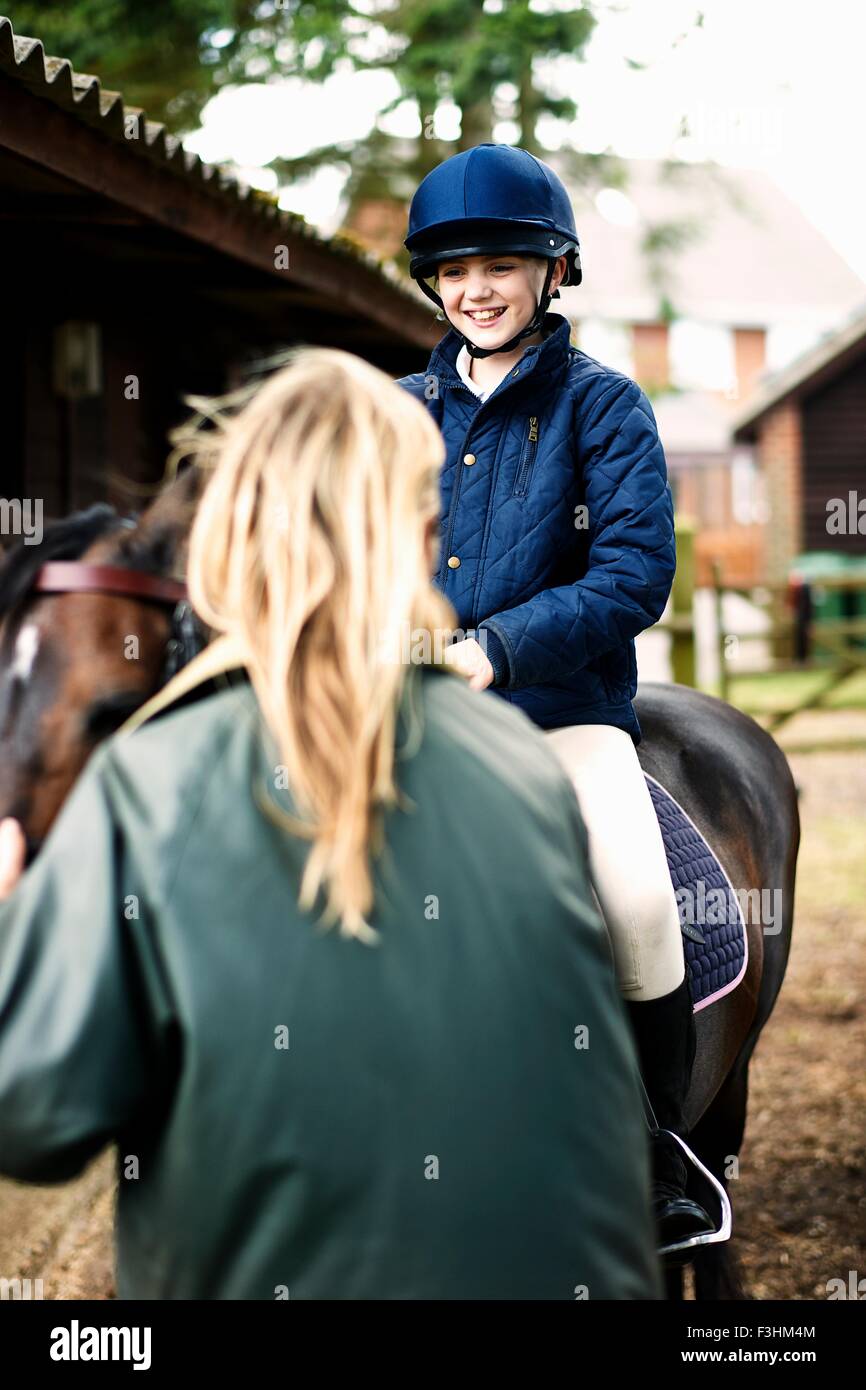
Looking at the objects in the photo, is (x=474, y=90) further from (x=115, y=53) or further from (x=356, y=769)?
(x=356, y=769)

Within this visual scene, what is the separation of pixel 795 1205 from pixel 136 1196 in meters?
3.79

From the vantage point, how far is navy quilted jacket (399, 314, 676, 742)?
2521 mm

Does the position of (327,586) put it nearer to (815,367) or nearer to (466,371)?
(466,371)

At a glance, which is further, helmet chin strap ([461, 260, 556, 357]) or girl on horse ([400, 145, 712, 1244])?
helmet chin strap ([461, 260, 556, 357])

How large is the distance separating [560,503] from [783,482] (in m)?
22.3

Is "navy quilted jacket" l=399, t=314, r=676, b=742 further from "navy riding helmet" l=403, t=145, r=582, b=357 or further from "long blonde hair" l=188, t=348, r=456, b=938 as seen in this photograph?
"long blonde hair" l=188, t=348, r=456, b=938

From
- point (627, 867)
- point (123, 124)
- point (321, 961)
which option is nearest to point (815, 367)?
point (123, 124)

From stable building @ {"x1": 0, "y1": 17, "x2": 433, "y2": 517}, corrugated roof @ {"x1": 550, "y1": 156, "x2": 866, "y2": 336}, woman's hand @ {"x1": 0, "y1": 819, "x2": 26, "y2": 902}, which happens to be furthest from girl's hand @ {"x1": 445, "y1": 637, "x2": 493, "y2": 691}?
corrugated roof @ {"x1": 550, "y1": 156, "x2": 866, "y2": 336}

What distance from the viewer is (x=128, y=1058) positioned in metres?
1.29

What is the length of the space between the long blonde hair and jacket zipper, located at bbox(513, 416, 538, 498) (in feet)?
3.88

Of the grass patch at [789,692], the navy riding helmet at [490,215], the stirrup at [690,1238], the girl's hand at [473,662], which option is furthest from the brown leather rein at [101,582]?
the grass patch at [789,692]

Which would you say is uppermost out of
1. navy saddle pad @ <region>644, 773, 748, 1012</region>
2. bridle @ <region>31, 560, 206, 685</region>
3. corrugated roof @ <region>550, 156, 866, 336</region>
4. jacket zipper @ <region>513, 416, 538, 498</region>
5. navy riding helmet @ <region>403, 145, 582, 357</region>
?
corrugated roof @ <region>550, 156, 866, 336</region>

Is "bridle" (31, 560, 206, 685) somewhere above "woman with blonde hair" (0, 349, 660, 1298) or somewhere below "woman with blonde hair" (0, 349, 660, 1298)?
above

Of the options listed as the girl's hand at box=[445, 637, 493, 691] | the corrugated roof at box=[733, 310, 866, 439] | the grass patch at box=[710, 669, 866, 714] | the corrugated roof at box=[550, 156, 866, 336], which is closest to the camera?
the girl's hand at box=[445, 637, 493, 691]
